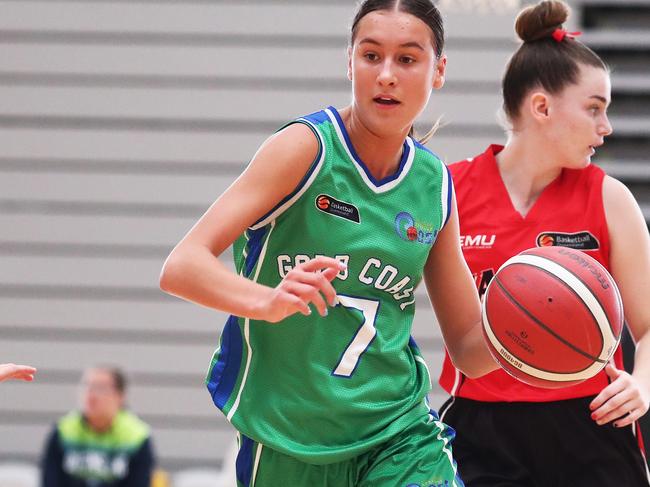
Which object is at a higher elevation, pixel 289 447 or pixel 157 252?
pixel 157 252

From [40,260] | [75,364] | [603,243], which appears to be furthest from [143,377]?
A: [603,243]

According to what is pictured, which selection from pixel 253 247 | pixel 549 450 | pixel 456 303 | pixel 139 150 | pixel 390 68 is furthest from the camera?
pixel 139 150

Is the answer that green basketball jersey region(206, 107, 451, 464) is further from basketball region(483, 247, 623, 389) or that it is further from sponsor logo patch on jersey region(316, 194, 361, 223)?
basketball region(483, 247, 623, 389)

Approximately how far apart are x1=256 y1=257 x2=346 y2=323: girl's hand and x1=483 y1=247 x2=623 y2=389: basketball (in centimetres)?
70

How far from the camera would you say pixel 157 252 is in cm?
926

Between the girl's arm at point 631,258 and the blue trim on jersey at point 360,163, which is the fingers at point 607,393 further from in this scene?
the blue trim on jersey at point 360,163

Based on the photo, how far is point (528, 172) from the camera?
3.56m

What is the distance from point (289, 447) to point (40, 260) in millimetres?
6950

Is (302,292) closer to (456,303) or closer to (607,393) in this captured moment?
(456,303)

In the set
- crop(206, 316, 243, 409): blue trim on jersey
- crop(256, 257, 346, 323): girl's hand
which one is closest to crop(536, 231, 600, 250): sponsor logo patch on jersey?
crop(206, 316, 243, 409): blue trim on jersey

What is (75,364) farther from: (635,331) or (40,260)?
(635,331)

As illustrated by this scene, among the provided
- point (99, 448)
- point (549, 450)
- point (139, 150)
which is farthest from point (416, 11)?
point (139, 150)

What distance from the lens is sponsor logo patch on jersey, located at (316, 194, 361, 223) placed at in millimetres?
2779

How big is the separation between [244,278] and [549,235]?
1.26 meters
